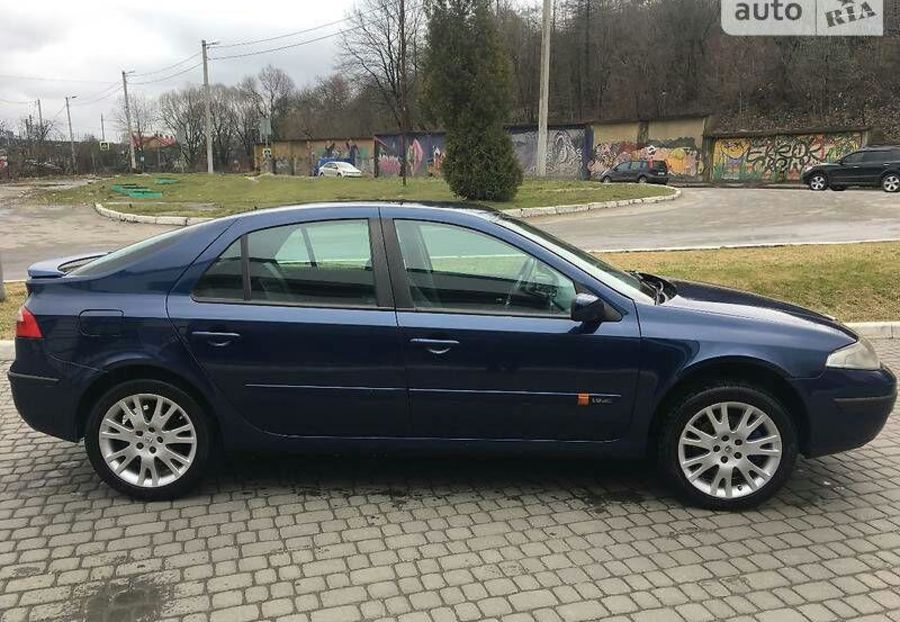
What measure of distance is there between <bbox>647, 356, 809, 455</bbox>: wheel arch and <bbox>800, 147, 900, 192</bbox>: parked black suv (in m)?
25.3

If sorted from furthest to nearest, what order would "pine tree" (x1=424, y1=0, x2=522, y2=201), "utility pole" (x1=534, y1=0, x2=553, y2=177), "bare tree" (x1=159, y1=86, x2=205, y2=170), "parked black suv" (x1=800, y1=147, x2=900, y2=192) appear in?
"bare tree" (x1=159, y1=86, x2=205, y2=170)
"utility pole" (x1=534, y1=0, x2=553, y2=177)
"parked black suv" (x1=800, y1=147, x2=900, y2=192)
"pine tree" (x1=424, y1=0, x2=522, y2=201)

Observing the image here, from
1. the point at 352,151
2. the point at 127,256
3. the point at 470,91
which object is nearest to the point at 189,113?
the point at 352,151

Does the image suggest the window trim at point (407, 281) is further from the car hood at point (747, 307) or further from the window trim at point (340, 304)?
the car hood at point (747, 307)

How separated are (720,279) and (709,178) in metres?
34.8

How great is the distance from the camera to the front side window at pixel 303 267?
378 centimetres

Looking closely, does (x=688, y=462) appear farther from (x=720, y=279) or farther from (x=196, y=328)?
(x=720, y=279)

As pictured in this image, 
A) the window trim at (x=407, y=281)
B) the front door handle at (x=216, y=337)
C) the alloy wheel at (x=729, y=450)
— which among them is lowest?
the alloy wheel at (x=729, y=450)

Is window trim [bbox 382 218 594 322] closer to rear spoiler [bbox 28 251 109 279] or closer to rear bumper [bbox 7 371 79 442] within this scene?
rear bumper [bbox 7 371 79 442]

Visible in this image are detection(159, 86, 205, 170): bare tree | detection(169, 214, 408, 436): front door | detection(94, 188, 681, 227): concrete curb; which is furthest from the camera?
detection(159, 86, 205, 170): bare tree

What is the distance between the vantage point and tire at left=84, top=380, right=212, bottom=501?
376 cm

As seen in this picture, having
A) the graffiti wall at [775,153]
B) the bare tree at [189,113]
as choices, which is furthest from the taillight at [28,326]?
the bare tree at [189,113]

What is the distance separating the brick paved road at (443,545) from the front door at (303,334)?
0.51 meters

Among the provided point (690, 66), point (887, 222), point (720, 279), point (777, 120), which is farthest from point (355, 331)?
point (690, 66)

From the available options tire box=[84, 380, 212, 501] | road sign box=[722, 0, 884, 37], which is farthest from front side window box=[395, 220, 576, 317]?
road sign box=[722, 0, 884, 37]
